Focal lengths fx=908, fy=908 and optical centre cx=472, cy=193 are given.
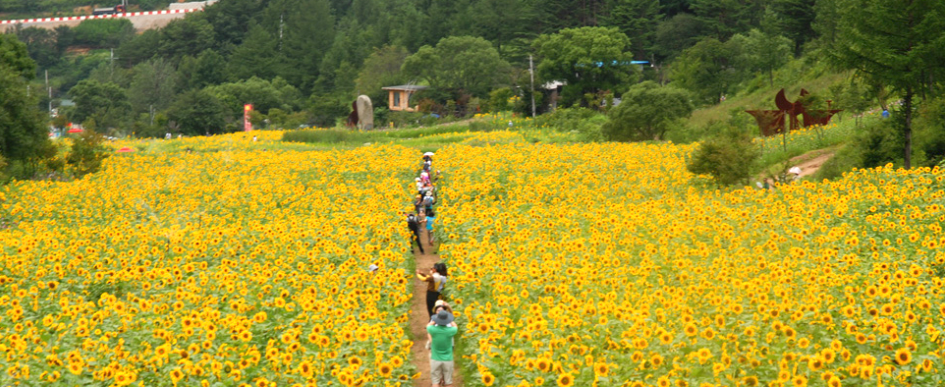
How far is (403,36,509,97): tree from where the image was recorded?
59.5 metres

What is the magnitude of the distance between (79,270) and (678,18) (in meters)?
58.4

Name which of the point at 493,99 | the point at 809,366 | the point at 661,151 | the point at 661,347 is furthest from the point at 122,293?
the point at 493,99

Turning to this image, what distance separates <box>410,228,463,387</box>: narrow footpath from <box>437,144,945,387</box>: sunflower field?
0.57 metres

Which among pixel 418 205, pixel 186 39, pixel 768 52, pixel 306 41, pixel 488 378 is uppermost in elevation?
pixel 186 39

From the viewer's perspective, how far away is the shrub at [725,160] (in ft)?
67.3

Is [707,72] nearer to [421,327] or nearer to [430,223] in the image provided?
[430,223]

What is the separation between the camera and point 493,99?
182 ft

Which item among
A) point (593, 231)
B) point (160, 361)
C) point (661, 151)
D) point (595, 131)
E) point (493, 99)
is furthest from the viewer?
point (493, 99)

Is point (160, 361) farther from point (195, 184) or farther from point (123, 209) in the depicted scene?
point (195, 184)

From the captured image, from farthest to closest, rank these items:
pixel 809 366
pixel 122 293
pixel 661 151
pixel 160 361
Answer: pixel 661 151, pixel 122 293, pixel 160 361, pixel 809 366

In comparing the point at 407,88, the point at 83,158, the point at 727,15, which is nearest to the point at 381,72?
the point at 407,88

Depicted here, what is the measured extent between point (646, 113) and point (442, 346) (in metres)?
25.6

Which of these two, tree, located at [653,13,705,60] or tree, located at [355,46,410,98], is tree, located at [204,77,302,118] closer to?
tree, located at [355,46,410,98]

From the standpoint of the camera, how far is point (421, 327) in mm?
12914
